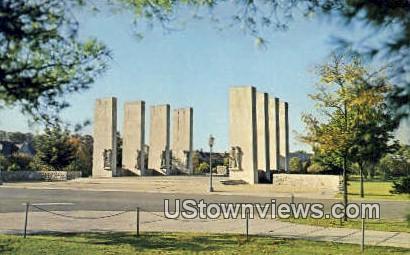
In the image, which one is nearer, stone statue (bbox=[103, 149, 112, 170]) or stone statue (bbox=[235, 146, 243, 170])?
stone statue (bbox=[235, 146, 243, 170])

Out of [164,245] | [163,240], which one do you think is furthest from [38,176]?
[164,245]

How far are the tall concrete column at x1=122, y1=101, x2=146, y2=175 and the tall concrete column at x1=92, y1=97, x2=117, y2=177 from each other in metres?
2.08

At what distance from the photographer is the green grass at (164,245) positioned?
10727mm

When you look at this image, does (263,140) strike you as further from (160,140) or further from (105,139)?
(105,139)

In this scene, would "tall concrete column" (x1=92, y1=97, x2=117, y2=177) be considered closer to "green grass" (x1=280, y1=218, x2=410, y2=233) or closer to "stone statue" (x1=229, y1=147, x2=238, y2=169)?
"stone statue" (x1=229, y1=147, x2=238, y2=169)

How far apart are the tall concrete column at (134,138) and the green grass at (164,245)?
36546mm

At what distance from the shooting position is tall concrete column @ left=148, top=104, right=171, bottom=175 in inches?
2016

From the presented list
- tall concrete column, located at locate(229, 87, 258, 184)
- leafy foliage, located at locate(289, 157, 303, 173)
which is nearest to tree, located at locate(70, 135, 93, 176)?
tall concrete column, located at locate(229, 87, 258, 184)

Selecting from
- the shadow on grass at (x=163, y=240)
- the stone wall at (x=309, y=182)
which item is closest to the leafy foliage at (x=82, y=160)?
the stone wall at (x=309, y=182)

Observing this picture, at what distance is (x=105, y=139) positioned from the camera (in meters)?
48.5

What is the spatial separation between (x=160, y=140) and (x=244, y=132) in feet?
46.4

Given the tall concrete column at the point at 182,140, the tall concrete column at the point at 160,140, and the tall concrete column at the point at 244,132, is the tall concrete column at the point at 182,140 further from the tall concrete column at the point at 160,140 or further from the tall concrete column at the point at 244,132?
the tall concrete column at the point at 244,132

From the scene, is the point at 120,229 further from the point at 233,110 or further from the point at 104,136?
the point at 104,136

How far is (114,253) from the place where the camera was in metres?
10.4
